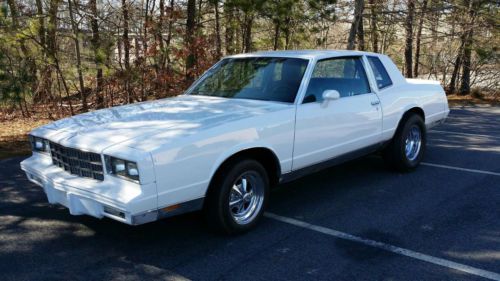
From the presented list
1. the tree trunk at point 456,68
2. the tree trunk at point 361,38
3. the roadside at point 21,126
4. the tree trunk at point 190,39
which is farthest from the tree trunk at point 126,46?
the tree trunk at point 456,68

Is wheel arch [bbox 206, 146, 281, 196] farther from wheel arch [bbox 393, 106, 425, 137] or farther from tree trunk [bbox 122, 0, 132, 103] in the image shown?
tree trunk [bbox 122, 0, 132, 103]

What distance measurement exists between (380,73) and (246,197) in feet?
8.86

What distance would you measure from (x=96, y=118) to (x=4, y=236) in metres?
1.34

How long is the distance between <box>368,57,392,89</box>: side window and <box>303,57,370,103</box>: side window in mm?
260

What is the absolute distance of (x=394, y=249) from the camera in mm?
3844

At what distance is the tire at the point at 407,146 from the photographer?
5.89 m

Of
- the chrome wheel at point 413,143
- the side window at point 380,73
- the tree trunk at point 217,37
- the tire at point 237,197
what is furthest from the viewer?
the tree trunk at point 217,37

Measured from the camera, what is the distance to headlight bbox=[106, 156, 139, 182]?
339 centimetres

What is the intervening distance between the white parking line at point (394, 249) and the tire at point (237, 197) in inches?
14.8

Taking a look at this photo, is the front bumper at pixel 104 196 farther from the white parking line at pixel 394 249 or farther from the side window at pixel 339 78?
the side window at pixel 339 78

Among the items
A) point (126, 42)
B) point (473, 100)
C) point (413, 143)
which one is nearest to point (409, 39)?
point (473, 100)

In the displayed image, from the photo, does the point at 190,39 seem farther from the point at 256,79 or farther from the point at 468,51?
the point at 468,51

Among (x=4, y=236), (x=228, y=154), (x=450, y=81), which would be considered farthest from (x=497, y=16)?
(x=4, y=236)

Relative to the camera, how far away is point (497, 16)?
49.8 ft
